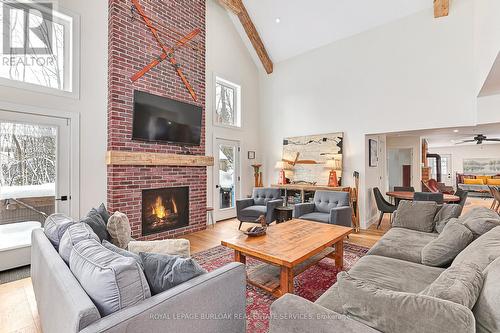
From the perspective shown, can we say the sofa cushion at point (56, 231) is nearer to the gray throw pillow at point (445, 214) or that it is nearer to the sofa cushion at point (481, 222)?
the sofa cushion at point (481, 222)

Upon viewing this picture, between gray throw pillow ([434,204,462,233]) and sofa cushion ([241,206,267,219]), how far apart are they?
2.67 meters

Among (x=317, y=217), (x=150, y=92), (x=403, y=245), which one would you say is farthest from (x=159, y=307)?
(x=150, y=92)

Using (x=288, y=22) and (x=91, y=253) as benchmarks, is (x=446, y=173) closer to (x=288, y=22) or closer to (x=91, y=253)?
(x=288, y=22)

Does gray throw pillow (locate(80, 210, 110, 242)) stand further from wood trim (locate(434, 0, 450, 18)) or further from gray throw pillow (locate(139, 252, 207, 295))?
wood trim (locate(434, 0, 450, 18))

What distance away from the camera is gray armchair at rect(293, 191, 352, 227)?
396 centimetres

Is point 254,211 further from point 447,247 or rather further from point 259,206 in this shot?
point 447,247

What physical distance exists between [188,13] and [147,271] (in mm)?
5073

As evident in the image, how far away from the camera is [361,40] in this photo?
16.8 feet

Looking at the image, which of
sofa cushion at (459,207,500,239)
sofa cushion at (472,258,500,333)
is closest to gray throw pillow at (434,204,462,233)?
sofa cushion at (459,207,500,239)

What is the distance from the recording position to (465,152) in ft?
37.4

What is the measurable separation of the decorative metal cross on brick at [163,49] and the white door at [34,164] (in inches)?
56.3

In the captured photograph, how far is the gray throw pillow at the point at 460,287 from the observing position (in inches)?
41.3

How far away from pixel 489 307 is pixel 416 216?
2350 millimetres

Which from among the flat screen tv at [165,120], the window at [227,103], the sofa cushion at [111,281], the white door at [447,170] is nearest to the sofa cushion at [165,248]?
the sofa cushion at [111,281]
